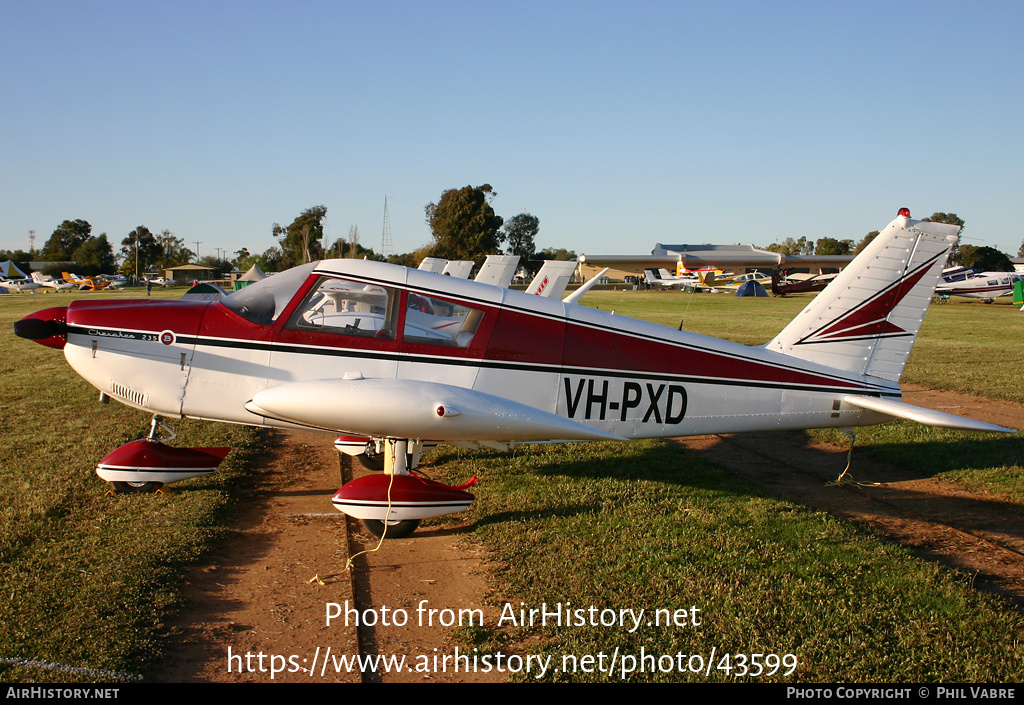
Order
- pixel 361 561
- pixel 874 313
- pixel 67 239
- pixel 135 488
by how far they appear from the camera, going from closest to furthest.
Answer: pixel 361 561 → pixel 135 488 → pixel 874 313 → pixel 67 239

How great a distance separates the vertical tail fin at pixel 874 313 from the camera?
6.88 metres

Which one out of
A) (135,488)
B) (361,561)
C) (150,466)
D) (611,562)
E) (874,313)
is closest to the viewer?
(611,562)

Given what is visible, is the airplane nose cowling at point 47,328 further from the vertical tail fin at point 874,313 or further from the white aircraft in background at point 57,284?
the white aircraft in background at point 57,284

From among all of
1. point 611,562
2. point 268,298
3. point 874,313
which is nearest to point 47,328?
point 268,298

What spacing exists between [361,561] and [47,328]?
3426 millimetres

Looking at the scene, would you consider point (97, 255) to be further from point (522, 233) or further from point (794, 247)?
point (794, 247)

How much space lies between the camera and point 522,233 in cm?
10606

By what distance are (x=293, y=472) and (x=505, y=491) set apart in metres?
2.49

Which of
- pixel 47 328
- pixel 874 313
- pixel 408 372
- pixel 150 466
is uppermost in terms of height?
pixel 874 313

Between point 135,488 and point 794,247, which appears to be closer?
point 135,488

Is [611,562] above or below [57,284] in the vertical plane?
above

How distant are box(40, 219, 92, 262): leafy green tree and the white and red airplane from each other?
147 meters

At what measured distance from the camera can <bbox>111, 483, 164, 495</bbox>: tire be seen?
6289 millimetres
